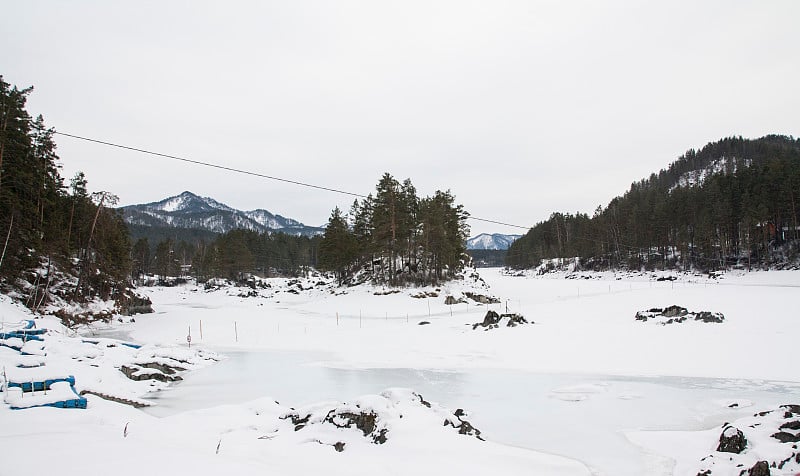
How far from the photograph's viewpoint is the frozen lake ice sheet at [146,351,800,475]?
27.7ft

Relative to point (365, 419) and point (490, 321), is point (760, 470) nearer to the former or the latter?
point (365, 419)

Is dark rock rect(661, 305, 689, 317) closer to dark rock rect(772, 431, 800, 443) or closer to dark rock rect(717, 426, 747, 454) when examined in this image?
dark rock rect(772, 431, 800, 443)

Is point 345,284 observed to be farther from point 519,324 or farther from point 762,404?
point 762,404

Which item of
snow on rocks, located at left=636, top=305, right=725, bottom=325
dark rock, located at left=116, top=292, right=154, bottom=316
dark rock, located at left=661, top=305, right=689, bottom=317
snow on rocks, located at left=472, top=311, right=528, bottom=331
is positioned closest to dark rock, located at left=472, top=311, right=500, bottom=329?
snow on rocks, located at left=472, top=311, right=528, bottom=331

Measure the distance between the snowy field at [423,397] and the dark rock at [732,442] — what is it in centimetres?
→ 17

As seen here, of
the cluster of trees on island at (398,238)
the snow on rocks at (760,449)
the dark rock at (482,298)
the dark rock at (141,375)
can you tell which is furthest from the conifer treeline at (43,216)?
the dark rock at (482,298)

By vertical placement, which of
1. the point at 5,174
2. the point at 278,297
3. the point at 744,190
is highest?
the point at 744,190

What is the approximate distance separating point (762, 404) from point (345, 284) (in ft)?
168

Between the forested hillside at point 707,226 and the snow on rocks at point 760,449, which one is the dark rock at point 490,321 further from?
the forested hillside at point 707,226

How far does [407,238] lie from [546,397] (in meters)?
40.6

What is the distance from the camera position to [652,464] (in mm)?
7320

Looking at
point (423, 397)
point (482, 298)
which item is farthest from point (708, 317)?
point (482, 298)

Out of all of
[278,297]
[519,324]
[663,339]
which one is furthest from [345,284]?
[663,339]

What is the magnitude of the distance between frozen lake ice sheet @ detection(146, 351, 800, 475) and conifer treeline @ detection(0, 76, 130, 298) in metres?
15.9
